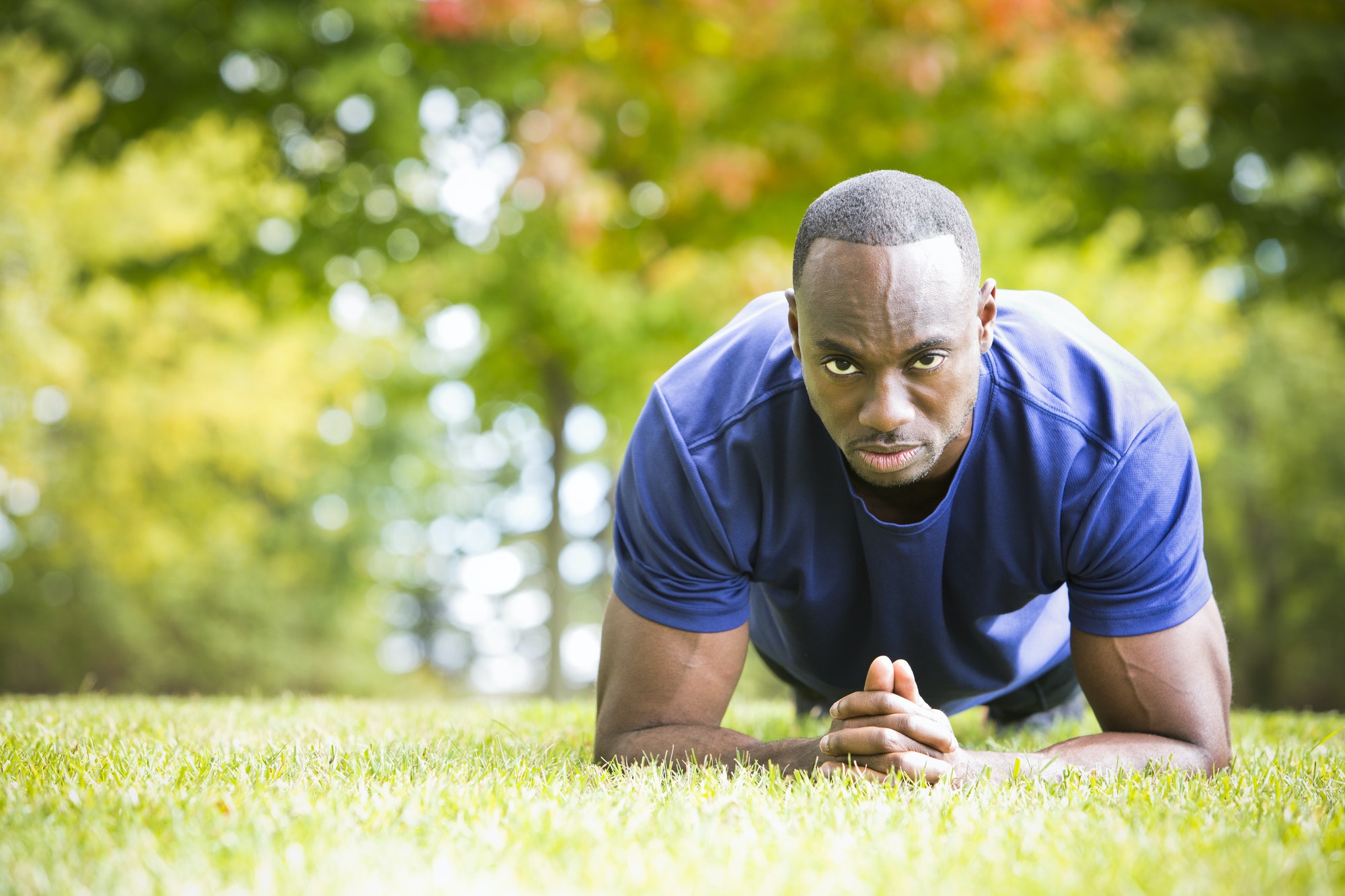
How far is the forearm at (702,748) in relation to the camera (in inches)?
111

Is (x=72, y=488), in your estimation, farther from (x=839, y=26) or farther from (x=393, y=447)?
(x=839, y=26)

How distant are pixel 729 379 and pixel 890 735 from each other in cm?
110

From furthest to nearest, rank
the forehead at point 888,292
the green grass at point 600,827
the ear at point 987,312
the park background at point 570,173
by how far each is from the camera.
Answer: the park background at point 570,173
the ear at point 987,312
the forehead at point 888,292
the green grass at point 600,827

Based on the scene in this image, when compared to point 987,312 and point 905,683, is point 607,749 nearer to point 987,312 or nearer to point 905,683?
point 905,683

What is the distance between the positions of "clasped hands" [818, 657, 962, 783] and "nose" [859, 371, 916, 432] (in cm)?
54

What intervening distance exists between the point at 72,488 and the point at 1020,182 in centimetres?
1167

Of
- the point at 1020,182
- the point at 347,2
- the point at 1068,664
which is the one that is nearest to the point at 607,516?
the point at 1020,182

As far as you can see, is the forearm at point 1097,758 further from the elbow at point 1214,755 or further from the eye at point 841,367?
the eye at point 841,367

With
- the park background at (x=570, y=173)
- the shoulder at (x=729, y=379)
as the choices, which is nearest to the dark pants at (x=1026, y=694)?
the shoulder at (x=729, y=379)

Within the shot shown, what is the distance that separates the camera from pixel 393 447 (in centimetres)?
1786

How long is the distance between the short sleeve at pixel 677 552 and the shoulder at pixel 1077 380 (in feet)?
2.83

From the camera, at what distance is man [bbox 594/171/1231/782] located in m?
2.57

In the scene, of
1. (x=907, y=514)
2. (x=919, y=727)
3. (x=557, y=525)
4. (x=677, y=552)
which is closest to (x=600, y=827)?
(x=919, y=727)

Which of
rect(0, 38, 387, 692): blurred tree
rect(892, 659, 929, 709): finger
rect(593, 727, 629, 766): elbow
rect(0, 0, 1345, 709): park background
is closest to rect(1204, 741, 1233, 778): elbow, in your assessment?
rect(892, 659, 929, 709): finger
